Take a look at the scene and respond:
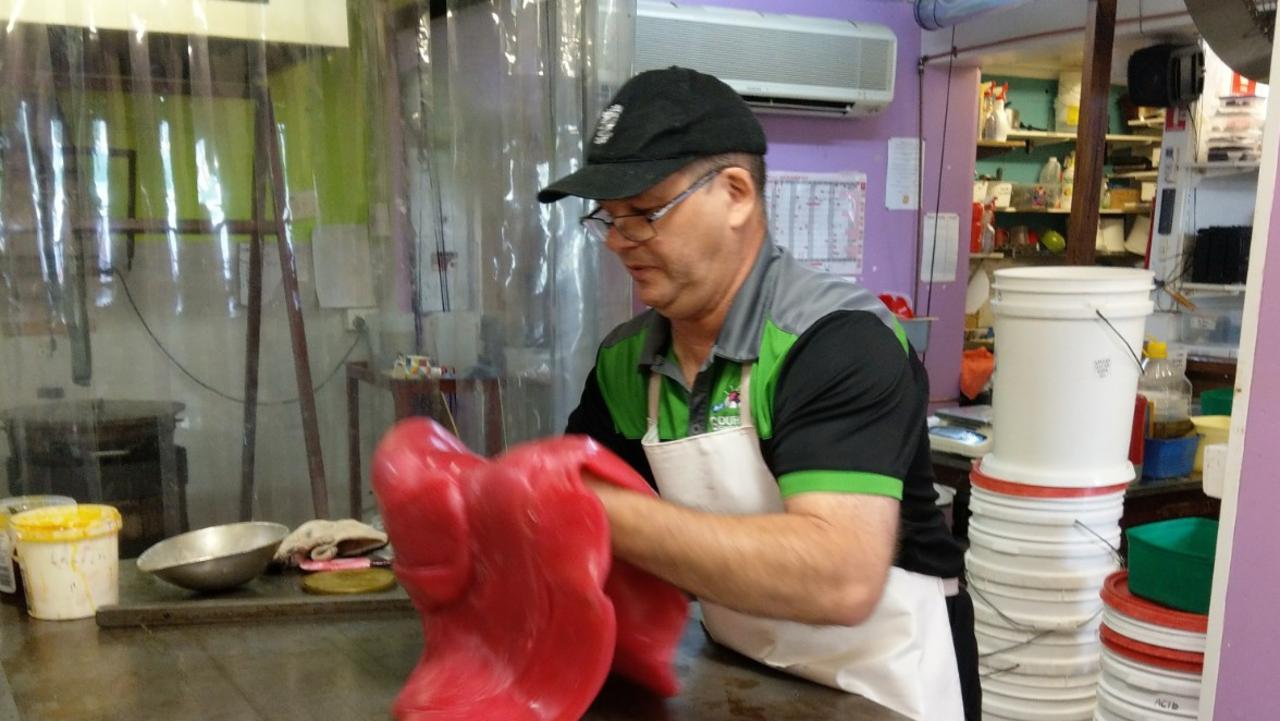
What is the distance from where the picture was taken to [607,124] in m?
1.23

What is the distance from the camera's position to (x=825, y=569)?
101cm

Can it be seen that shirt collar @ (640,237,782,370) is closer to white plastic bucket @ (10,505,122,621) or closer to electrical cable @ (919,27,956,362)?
white plastic bucket @ (10,505,122,621)

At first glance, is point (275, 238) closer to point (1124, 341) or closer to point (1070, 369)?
point (1070, 369)

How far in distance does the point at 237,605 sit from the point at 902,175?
349 cm

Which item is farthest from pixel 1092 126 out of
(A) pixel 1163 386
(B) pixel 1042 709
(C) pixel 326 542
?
(C) pixel 326 542

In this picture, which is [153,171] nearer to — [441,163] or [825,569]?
[441,163]

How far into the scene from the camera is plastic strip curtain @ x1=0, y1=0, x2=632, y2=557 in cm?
236

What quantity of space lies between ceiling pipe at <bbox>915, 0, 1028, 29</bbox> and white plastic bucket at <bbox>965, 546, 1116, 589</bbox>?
79.5 inches

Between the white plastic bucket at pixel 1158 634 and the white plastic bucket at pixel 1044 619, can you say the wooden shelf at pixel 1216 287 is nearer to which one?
the white plastic bucket at pixel 1044 619

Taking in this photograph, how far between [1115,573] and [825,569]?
1.65m

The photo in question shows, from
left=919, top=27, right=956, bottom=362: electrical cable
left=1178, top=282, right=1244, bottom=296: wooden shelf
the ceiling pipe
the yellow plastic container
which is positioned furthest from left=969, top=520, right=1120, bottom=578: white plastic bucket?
left=1178, top=282, right=1244, bottom=296: wooden shelf

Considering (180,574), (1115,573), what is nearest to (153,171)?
(180,574)

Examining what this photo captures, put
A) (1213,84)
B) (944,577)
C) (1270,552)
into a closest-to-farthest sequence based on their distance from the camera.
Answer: (944,577)
(1270,552)
(1213,84)

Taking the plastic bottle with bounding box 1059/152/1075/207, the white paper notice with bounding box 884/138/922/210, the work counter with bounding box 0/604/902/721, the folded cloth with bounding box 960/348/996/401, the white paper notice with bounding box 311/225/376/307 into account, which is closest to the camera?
the work counter with bounding box 0/604/902/721
